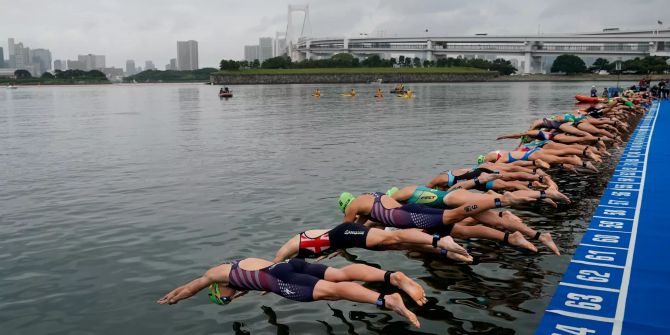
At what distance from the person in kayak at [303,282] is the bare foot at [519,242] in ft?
11.0

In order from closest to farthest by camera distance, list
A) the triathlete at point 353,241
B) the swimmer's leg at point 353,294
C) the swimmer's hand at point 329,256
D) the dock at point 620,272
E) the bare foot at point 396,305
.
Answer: the bare foot at point 396,305 → the swimmer's leg at point 353,294 → the dock at point 620,272 → the triathlete at point 353,241 → the swimmer's hand at point 329,256

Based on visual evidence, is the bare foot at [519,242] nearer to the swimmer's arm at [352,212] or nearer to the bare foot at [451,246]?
the bare foot at [451,246]

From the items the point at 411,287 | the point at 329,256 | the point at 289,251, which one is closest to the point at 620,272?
the point at 411,287

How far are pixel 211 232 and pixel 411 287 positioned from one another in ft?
23.5

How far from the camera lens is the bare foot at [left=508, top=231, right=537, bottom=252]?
34.3 ft

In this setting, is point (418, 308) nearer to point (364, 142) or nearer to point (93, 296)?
point (93, 296)

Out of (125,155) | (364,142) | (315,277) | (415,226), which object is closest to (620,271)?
(415,226)

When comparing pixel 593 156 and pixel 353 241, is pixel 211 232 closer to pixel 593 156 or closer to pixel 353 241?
pixel 353 241

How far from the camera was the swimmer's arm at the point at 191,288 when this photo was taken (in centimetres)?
892

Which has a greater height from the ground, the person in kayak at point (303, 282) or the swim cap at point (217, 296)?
the person in kayak at point (303, 282)

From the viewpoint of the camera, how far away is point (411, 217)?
1088 cm

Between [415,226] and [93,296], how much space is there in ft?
19.6

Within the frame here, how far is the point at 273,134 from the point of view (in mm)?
35062

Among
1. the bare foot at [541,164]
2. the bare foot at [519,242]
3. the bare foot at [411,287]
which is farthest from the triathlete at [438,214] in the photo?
the bare foot at [541,164]
